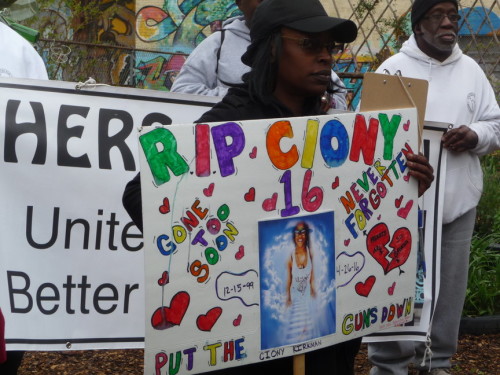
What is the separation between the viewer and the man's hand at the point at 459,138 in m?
4.19

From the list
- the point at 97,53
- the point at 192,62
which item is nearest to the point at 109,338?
the point at 192,62

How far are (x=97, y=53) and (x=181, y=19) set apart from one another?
538cm

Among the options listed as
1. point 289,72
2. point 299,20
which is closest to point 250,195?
point 289,72

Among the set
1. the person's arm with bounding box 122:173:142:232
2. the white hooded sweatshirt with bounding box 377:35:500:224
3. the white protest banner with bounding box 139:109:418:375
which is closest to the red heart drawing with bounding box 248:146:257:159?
the white protest banner with bounding box 139:109:418:375

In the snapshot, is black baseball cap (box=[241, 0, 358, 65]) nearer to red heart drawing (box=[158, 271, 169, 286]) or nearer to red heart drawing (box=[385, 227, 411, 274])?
red heart drawing (box=[385, 227, 411, 274])

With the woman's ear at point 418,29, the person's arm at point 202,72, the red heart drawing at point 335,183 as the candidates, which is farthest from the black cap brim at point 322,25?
the woman's ear at point 418,29

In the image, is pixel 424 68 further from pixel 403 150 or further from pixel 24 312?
pixel 24 312

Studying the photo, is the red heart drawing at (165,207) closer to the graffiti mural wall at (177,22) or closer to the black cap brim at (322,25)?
the black cap brim at (322,25)

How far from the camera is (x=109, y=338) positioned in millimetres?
4105

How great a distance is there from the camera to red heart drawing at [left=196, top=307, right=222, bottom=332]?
8.22 feet

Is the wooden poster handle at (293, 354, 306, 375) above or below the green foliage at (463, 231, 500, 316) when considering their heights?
above

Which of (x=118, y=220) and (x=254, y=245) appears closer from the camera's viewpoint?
(x=254, y=245)

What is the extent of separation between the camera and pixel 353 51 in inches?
546

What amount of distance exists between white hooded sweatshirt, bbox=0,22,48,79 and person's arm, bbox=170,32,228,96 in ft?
2.11
